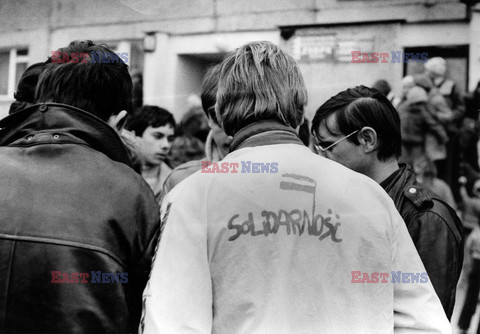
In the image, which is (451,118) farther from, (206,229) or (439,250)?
(206,229)

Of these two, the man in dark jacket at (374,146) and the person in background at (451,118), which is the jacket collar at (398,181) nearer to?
the man in dark jacket at (374,146)

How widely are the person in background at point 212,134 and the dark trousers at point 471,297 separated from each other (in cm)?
255

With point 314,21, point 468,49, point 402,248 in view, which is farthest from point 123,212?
point 468,49

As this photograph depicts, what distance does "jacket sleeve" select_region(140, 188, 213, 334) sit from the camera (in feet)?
3.94

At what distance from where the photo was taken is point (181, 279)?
122 cm

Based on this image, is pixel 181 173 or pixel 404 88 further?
pixel 404 88

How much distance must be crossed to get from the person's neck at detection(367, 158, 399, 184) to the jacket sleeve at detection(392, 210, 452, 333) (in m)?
0.74

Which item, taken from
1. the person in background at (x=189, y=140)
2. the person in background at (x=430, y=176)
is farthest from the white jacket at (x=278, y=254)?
the person in background at (x=430, y=176)

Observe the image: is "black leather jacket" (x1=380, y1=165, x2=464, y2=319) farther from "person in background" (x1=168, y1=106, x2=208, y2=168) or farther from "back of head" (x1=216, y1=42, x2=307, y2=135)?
"person in background" (x1=168, y1=106, x2=208, y2=168)

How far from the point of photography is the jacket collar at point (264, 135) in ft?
4.38

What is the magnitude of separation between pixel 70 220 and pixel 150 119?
254 cm

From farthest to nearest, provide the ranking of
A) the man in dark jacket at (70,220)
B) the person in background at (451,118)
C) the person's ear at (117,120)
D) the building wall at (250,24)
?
the person in background at (451,118), the building wall at (250,24), the person's ear at (117,120), the man in dark jacket at (70,220)

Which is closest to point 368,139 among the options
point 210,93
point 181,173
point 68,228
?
point 210,93

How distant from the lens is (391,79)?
14.1 feet
